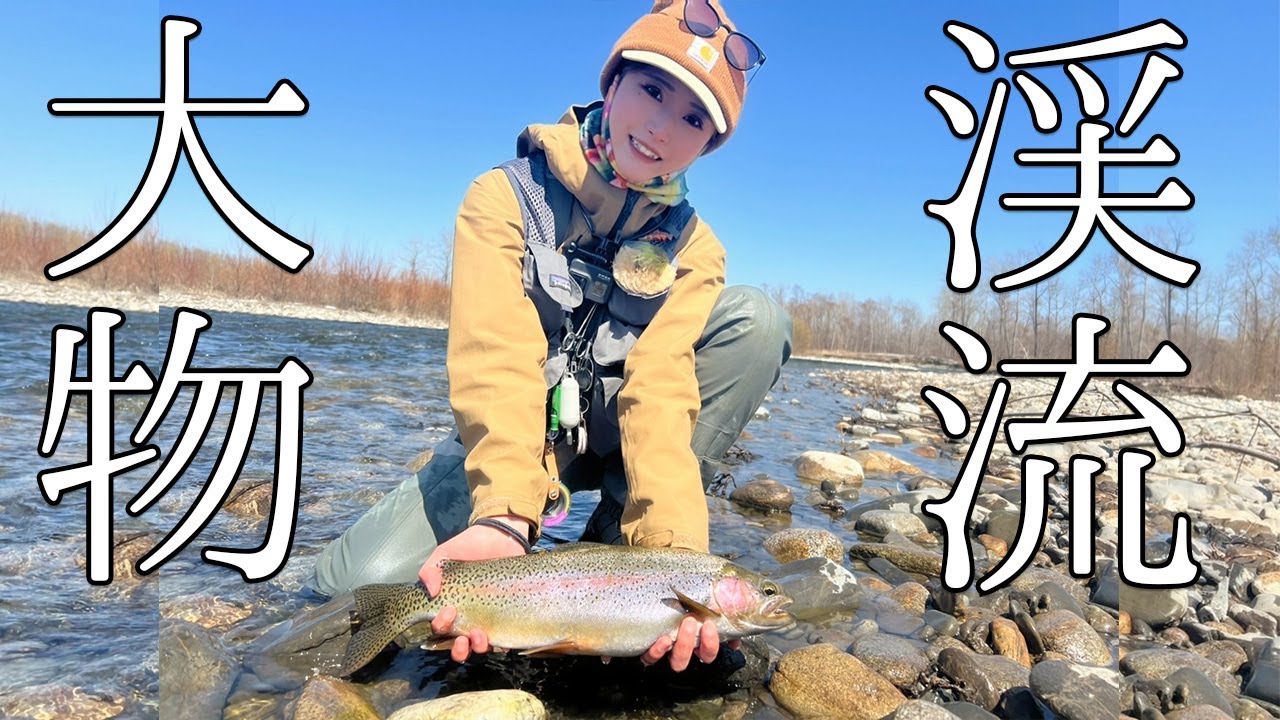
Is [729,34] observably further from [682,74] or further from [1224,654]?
[1224,654]

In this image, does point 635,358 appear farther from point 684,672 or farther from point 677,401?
point 684,672

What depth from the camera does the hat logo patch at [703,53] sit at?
266cm

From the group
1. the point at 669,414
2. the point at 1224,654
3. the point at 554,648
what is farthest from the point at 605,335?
the point at 1224,654

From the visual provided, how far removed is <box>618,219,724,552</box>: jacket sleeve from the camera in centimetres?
271

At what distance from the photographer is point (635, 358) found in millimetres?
2977

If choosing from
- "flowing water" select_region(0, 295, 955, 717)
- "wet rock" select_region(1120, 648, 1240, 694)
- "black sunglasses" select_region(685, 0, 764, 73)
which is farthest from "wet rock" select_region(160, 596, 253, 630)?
"wet rock" select_region(1120, 648, 1240, 694)

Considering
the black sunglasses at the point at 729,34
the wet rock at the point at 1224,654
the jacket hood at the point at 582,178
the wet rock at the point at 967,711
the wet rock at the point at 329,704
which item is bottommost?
the wet rock at the point at 1224,654

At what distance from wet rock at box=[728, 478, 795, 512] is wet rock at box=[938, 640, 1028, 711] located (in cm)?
259

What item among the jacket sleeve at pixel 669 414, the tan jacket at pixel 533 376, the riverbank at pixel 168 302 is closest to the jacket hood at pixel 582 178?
the tan jacket at pixel 533 376

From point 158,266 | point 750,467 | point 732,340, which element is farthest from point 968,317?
point 732,340

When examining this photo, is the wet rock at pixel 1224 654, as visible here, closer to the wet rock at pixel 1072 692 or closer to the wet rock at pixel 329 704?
the wet rock at pixel 1072 692

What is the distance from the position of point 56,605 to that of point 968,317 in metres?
56.3

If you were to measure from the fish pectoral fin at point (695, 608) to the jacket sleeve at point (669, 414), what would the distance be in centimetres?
38

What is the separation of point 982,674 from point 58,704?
3009mm
